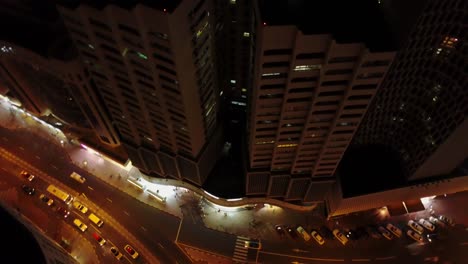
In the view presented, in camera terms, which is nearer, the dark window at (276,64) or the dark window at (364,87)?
the dark window at (276,64)

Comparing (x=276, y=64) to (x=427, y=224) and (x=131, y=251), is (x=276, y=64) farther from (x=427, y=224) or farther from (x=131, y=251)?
(x=427, y=224)

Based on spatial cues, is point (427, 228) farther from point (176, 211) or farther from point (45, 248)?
point (45, 248)

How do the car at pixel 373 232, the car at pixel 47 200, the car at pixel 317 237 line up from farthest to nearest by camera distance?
1. the car at pixel 47 200
2. the car at pixel 373 232
3. the car at pixel 317 237

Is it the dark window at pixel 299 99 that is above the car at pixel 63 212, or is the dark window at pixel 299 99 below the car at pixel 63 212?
above

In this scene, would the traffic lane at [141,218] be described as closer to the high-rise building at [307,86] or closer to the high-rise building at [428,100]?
the high-rise building at [307,86]

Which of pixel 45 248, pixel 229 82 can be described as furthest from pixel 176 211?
pixel 45 248

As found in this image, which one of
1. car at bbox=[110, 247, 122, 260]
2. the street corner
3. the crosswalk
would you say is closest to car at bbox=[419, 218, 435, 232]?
the crosswalk

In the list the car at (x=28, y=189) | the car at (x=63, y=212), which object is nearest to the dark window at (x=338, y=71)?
the car at (x=63, y=212)

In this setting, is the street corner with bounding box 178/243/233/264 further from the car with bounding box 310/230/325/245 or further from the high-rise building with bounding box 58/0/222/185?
the car with bounding box 310/230/325/245

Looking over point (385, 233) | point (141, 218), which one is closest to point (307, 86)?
point (385, 233)
